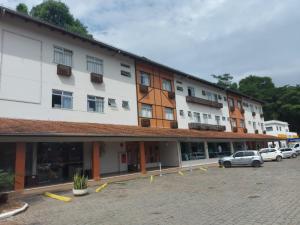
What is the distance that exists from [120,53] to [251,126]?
3404 centimetres

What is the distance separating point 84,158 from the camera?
20.5 metres

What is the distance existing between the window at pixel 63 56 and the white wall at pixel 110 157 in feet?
24.8

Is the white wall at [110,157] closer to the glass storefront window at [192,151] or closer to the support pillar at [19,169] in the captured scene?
the glass storefront window at [192,151]

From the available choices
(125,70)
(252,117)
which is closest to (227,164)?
(125,70)

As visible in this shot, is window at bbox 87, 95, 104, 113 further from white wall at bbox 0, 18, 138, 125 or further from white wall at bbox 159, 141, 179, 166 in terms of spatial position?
white wall at bbox 159, 141, 179, 166

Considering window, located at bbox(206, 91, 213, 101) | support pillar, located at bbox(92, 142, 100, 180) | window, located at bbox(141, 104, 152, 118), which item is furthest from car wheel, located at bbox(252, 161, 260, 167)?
support pillar, located at bbox(92, 142, 100, 180)

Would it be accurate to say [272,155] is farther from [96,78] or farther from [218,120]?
[96,78]

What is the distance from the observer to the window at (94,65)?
2202 centimetres

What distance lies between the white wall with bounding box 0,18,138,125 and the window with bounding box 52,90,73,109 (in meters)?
0.30

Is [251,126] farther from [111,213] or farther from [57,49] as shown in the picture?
[111,213]

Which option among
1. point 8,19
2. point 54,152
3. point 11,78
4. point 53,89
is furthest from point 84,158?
point 8,19

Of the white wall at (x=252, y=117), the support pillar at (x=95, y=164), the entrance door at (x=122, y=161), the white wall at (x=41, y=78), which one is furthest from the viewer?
the white wall at (x=252, y=117)

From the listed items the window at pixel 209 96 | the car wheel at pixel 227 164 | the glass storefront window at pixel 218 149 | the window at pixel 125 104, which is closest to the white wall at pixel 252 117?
the window at pixel 209 96

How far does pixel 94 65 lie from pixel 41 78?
534 cm
